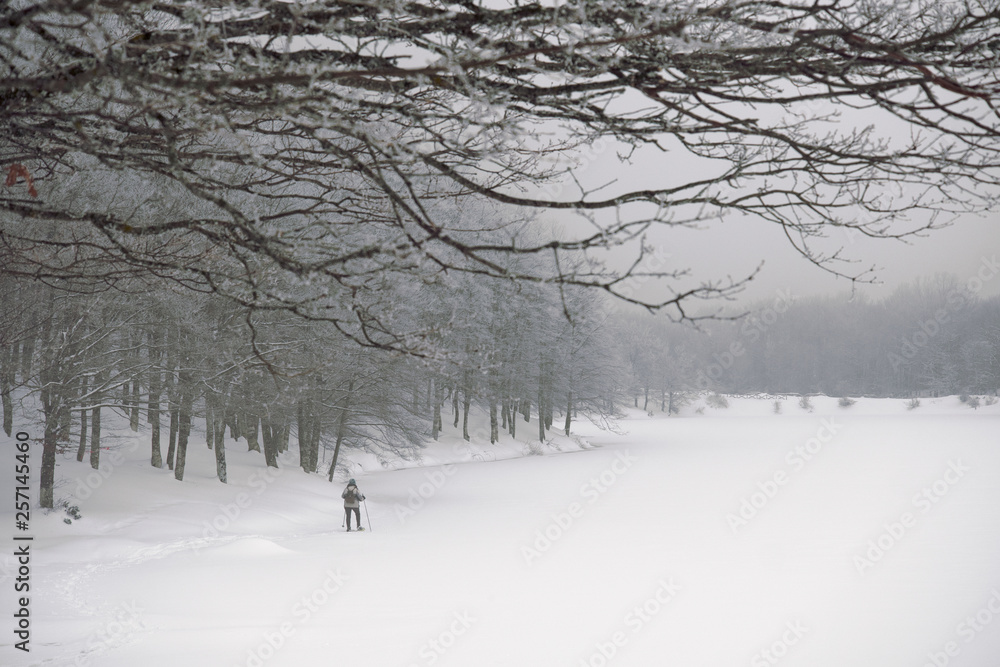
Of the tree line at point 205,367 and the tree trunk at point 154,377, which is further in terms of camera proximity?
the tree trunk at point 154,377

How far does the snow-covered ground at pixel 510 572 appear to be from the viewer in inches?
236

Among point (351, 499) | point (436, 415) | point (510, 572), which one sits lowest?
point (510, 572)

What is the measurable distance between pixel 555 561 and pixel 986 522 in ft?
27.1

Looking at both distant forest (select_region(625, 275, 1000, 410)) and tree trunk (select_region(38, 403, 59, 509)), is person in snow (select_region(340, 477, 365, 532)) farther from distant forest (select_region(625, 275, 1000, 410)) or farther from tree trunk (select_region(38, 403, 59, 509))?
distant forest (select_region(625, 275, 1000, 410))

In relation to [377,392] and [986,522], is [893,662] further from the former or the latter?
[377,392]

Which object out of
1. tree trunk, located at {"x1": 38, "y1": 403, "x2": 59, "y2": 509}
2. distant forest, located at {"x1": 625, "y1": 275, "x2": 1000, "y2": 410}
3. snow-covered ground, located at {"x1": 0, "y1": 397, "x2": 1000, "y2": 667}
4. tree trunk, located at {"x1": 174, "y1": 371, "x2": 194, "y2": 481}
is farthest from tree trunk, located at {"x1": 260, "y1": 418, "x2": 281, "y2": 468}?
distant forest, located at {"x1": 625, "y1": 275, "x2": 1000, "y2": 410}

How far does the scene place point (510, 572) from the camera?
363 inches

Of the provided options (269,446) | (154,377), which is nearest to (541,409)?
(269,446)

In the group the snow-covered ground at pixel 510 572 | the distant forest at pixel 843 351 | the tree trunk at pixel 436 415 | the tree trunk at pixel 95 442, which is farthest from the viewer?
the distant forest at pixel 843 351

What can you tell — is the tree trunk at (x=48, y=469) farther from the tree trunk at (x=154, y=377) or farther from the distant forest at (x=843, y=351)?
the distant forest at (x=843, y=351)

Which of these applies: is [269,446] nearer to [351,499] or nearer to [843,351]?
[351,499]

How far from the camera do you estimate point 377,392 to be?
1858cm

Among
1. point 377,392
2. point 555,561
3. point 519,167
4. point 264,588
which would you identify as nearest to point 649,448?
point 377,392

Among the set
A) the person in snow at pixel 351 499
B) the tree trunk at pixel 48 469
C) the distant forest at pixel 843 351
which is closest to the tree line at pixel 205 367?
the tree trunk at pixel 48 469
